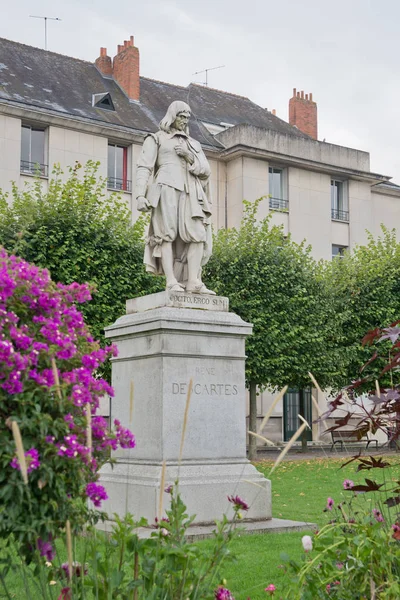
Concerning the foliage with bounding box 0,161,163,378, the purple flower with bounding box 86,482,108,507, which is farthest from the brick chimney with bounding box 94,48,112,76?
the purple flower with bounding box 86,482,108,507

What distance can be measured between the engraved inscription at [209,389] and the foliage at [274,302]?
1517 cm

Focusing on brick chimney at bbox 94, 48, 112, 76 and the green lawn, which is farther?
brick chimney at bbox 94, 48, 112, 76

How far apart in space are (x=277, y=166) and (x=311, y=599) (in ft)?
109

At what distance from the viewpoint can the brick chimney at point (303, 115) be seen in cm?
4188

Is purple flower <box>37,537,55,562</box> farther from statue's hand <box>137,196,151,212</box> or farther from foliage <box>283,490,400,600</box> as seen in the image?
statue's hand <box>137,196,151,212</box>

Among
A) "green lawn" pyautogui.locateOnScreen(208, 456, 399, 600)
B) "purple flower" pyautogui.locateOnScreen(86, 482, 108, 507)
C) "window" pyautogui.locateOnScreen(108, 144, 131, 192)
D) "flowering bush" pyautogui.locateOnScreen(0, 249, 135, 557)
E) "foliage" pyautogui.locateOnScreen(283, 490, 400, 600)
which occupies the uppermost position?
"window" pyautogui.locateOnScreen(108, 144, 131, 192)

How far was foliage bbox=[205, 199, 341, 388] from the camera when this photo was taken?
24750 millimetres

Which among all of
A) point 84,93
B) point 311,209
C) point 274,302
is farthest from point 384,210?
point 274,302

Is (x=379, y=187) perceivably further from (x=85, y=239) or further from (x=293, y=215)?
(x=85, y=239)

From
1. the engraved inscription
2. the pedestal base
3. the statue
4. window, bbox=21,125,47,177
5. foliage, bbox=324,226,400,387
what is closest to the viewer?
the pedestal base

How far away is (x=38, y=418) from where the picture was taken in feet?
11.6

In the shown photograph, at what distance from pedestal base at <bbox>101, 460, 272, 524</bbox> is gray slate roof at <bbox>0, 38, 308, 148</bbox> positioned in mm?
22672

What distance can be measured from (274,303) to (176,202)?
51.1 ft

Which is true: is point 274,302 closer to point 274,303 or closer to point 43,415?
point 274,303
